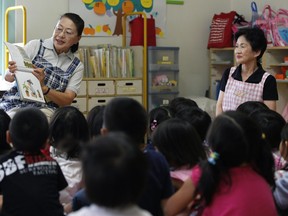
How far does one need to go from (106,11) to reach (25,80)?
2.76 metres

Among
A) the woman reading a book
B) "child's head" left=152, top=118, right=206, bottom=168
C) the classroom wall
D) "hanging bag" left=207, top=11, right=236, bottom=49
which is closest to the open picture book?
the woman reading a book

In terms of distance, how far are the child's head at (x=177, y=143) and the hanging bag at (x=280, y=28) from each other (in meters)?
3.17

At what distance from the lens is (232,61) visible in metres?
5.60

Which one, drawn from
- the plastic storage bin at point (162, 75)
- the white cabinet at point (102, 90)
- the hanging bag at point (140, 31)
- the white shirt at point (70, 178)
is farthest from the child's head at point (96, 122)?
the hanging bag at point (140, 31)

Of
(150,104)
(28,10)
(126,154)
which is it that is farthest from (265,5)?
(126,154)

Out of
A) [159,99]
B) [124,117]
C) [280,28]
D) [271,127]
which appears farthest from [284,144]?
[159,99]

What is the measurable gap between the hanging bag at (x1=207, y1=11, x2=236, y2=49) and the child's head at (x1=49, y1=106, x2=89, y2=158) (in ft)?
12.0

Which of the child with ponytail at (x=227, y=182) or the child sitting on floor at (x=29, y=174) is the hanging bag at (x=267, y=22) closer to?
the child with ponytail at (x=227, y=182)

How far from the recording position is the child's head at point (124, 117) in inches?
60.6

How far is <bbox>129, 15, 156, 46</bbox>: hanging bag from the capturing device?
17.0 feet

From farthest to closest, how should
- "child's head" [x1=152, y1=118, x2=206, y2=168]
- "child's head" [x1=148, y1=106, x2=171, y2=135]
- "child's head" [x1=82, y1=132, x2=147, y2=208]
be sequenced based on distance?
"child's head" [x1=148, y1=106, x2=171, y2=135], "child's head" [x1=152, y1=118, x2=206, y2=168], "child's head" [x1=82, y1=132, x2=147, y2=208]

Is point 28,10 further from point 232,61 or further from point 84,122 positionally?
point 84,122

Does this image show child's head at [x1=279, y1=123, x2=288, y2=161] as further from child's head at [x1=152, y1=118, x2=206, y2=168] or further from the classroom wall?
the classroom wall

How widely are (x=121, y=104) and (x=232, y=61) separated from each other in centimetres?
424
